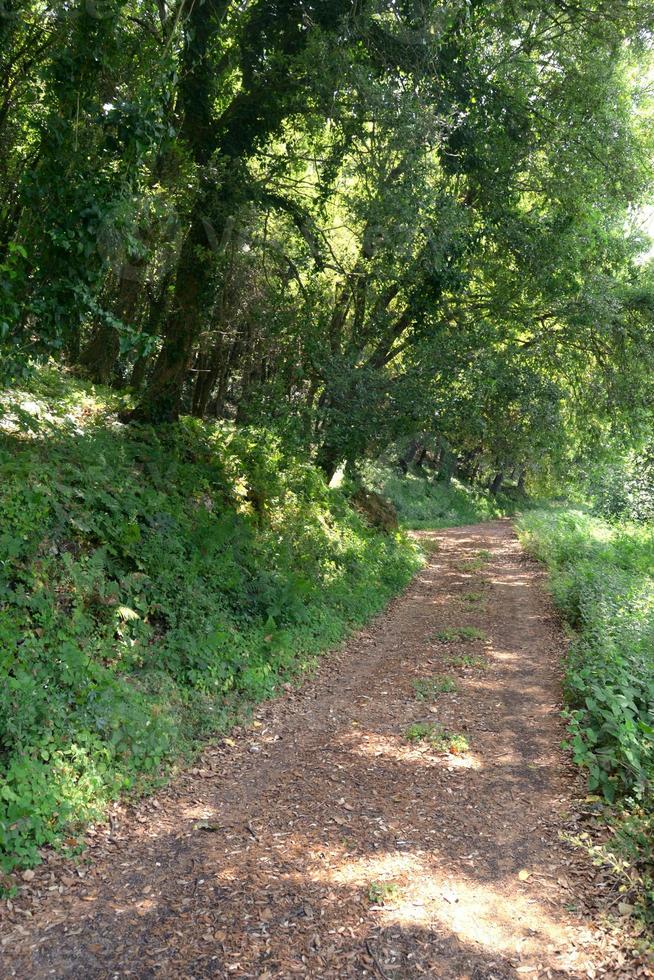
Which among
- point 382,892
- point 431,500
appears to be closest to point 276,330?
point 382,892

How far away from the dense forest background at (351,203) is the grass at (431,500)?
10478 millimetres

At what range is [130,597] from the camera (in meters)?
7.09

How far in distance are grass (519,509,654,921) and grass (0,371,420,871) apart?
11.1 ft

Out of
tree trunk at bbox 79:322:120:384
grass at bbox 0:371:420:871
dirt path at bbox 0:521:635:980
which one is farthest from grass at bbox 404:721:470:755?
tree trunk at bbox 79:322:120:384

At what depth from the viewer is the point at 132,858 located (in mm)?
4750

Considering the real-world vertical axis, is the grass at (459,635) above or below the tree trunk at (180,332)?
below

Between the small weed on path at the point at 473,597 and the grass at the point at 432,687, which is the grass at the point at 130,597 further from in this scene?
the small weed on path at the point at 473,597

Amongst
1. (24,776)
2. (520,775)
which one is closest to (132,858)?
(24,776)

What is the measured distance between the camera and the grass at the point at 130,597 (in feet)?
16.7

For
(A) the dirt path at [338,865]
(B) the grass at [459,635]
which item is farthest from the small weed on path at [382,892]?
(B) the grass at [459,635]

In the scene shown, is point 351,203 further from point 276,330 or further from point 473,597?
point 473,597

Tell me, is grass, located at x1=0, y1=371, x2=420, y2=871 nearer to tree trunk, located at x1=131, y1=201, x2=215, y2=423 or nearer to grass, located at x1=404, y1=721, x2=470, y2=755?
tree trunk, located at x1=131, y1=201, x2=215, y2=423

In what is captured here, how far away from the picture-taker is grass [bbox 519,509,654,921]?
15.6 feet

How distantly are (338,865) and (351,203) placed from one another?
8074mm
